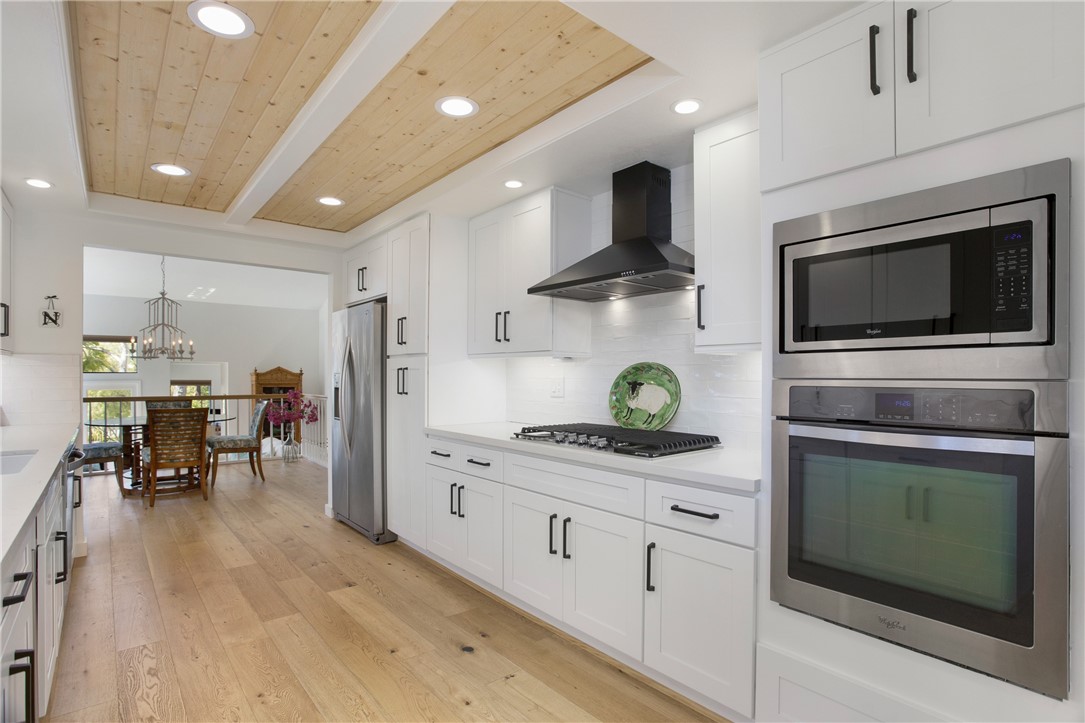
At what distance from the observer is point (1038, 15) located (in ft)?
4.16

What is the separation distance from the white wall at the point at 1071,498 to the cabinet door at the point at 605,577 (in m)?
0.55

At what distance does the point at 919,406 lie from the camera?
1.46m

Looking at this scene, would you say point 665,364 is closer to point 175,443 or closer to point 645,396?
point 645,396

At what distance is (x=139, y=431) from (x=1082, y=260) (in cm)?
766

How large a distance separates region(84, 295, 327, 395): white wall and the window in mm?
165

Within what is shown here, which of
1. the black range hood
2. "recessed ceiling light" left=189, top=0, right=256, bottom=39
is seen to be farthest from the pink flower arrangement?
"recessed ceiling light" left=189, top=0, right=256, bottom=39

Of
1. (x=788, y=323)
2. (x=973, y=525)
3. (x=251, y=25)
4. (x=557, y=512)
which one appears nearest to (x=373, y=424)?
(x=557, y=512)

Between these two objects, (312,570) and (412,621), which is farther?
(312,570)

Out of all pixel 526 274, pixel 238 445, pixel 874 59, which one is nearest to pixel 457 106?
pixel 526 274

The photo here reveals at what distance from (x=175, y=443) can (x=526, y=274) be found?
180 inches

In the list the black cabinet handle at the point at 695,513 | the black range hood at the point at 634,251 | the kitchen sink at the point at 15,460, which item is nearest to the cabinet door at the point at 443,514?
the black range hood at the point at 634,251

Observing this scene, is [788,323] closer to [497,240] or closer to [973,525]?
[973,525]

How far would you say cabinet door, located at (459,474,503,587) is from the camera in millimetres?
3020

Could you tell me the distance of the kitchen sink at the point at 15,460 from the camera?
203 centimetres
